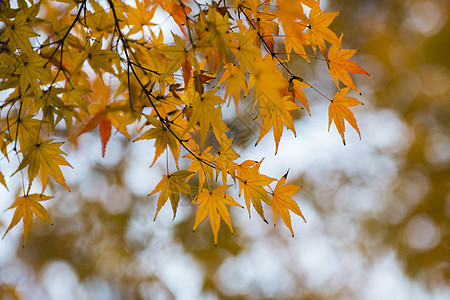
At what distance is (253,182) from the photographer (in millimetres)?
655

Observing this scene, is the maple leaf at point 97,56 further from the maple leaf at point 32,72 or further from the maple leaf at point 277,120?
the maple leaf at point 277,120

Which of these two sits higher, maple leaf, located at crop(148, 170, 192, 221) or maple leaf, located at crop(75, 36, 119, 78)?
maple leaf, located at crop(75, 36, 119, 78)

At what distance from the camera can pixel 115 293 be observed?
124 inches

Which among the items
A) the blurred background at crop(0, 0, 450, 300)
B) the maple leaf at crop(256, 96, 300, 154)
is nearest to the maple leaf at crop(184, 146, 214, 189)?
the maple leaf at crop(256, 96, 300, 154)

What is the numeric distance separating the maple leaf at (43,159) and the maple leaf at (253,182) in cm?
32

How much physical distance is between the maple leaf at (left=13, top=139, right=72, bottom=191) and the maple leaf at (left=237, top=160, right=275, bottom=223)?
1.05 ft

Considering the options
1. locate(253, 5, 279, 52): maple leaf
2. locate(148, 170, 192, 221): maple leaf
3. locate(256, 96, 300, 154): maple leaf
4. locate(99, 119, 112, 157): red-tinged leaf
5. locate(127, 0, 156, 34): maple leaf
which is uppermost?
locate(253, 5, 279, 52): maple leaf

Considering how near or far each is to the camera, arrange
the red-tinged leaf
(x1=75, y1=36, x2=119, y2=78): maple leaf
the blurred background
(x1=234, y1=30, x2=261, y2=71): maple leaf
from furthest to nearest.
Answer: the blurred background < the red-tinged leaf < (x1=75, y1=36, x2=119, y2=78): maple leaf < (x1=234, y1=30, x2=261, y2=71): maple leaf

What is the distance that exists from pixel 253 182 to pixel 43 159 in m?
0.39

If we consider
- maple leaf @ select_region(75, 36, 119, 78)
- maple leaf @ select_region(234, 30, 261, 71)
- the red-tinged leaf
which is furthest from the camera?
the red-tinged leaf

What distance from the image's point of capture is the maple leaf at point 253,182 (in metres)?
0.65

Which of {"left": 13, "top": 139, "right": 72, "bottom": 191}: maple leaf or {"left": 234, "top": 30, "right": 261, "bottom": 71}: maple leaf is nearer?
{"left": 234, "top": 30, "right": 261, "bottom": 71}: maple leaf

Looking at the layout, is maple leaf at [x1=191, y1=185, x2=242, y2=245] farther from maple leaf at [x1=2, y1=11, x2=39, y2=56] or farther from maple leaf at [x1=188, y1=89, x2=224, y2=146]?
maple leaf at [x1=2, y1=11, x2=39, y2=56]

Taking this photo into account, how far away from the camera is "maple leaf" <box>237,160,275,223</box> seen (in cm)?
65
